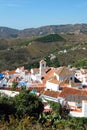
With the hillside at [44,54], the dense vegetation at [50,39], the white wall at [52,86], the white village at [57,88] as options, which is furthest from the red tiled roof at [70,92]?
the dense vegetation at [50,39]

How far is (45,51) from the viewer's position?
10838 centimetres

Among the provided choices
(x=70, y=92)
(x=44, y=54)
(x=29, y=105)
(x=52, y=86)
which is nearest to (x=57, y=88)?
(x=52, y=86)

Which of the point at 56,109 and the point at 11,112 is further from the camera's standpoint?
the point at 56,109

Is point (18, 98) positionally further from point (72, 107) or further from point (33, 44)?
point (33, 44)

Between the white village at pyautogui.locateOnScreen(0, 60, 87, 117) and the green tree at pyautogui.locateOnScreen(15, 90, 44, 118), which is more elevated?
the green tree at pyautogui.locateOnScreen(15, 90, 44, 118)

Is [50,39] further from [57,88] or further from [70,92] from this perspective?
Answer: [70,92]

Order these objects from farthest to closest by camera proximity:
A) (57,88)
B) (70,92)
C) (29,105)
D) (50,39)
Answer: (50,39)
(57,88)
(70,92)
(29,105)

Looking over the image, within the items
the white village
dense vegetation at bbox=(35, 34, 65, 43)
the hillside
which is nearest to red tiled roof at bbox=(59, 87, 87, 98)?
the white village

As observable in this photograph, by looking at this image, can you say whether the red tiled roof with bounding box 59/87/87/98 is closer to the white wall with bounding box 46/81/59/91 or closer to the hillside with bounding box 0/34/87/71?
the white wall with bounding box 46/81/59/91

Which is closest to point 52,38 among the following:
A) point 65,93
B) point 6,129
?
point 65,93

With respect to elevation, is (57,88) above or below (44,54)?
above

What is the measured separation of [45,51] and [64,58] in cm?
2196

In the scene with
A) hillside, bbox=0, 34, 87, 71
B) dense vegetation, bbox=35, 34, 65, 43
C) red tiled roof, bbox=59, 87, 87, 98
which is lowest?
hillside, bbox=0, 34, 87, 71

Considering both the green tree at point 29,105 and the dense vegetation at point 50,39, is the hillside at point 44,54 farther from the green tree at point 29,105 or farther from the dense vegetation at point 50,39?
the green tree at point 29,105
